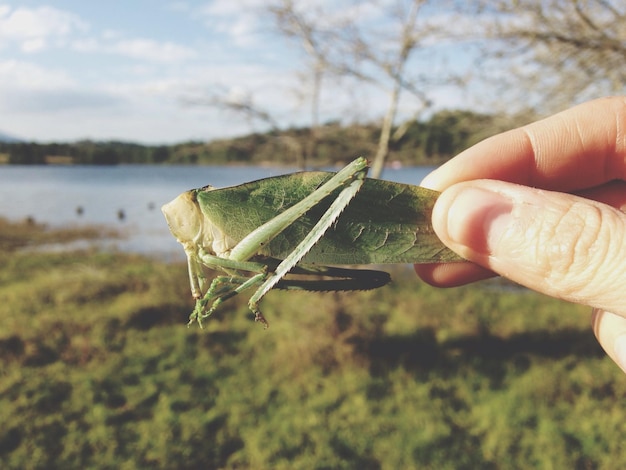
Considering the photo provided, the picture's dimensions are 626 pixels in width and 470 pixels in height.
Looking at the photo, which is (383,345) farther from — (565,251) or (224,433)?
(565,251)

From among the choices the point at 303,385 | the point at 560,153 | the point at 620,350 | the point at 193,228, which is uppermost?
the point at 560,153

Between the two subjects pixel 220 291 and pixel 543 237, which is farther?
pixel 543 237

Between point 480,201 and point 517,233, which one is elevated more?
point 480,201

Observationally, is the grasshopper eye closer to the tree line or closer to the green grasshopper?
the green grasshopper

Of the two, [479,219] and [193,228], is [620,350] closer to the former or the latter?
[479,219]

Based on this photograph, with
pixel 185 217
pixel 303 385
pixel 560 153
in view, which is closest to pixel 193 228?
pixel 185 217

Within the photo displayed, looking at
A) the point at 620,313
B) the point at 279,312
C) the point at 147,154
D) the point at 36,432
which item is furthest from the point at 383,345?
the point at 147,154

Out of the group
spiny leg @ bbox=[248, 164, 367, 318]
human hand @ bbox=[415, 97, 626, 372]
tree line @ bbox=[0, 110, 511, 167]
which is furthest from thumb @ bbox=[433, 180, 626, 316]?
tree line @ bbox=[0, 110, 511, 167]
